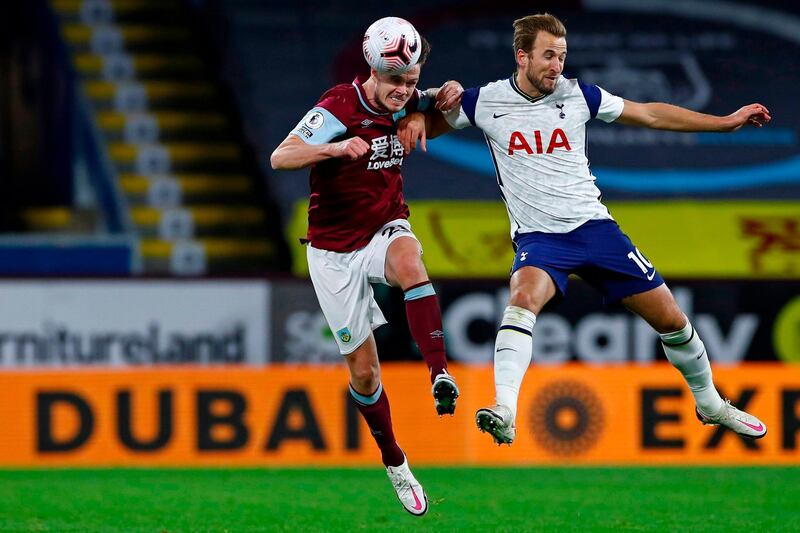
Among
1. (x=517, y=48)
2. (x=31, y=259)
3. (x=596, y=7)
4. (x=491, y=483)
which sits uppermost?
(x=596, y=7)

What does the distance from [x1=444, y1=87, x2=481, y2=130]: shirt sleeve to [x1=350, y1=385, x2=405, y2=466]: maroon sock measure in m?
1.46

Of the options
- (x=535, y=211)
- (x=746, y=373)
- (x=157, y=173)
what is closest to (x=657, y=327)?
(x=535, y=211)

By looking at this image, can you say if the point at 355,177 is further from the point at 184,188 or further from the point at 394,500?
the point at 184,188

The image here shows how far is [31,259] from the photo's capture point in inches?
620

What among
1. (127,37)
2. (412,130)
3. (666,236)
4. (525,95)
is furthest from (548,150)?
(127,37)

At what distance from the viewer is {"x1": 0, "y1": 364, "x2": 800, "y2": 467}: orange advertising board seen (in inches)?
512

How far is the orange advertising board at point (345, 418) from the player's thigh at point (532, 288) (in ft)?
17.4

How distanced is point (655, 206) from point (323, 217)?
22.7 ft

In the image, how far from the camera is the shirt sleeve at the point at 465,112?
8266mm

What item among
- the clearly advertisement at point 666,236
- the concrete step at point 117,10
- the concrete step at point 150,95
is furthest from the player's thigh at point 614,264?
the concrete step at point 117,10

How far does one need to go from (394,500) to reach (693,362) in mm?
3020

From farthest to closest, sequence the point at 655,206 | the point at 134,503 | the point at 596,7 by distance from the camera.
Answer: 1. the point at 596,7
2. the point at 655,206
3. the point at 134,503

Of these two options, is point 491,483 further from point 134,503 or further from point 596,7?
point 596,7

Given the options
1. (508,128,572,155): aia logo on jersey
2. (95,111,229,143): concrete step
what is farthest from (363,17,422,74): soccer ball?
(95,111,229,143): concrete step
